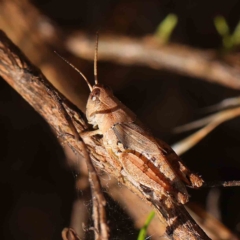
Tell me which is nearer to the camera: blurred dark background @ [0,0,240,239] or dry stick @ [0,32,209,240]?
dry stick @ [0,32,209,240]

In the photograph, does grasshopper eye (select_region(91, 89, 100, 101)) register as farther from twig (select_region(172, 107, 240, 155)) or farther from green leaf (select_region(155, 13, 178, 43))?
green leaf (select_region(155, 13, 178, 43))

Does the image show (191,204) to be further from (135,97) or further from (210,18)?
(210,18)

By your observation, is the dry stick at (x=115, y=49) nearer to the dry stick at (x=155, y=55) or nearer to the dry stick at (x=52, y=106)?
the dry stick at (x=155, y=55)

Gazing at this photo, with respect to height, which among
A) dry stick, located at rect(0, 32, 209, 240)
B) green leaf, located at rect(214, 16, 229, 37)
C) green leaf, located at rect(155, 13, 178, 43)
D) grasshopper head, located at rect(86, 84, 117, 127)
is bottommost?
dry stick, located at rect(0, 32, 209, 240)

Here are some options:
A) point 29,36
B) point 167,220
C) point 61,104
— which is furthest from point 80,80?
point 167,220

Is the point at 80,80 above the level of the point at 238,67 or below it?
below

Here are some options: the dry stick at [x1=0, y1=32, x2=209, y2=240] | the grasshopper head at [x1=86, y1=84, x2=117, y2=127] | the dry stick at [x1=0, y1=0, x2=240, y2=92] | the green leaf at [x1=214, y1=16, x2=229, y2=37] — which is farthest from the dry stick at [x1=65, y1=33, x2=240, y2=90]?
the dry stick at [x1=0, y1=32, x2=209, y2=240]

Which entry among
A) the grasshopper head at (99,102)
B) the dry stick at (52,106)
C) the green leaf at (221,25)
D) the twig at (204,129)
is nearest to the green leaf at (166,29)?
the green leaf at (221,25)
